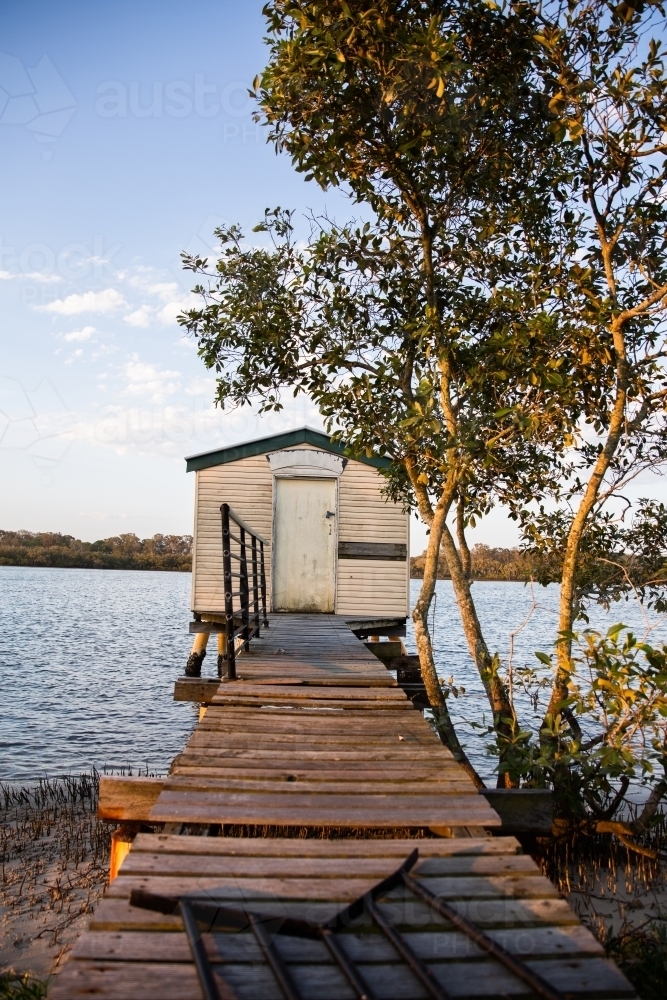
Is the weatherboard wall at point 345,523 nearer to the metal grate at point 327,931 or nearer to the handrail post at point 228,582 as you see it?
the handrail post at point 228,582

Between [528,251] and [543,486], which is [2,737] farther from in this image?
[528,251]

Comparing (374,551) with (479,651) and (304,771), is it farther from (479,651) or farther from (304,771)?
(304,771)

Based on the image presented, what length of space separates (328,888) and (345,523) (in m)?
9.30

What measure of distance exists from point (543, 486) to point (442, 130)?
10.6ft

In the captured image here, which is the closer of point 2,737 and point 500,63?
point 500,63

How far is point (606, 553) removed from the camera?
738 cm

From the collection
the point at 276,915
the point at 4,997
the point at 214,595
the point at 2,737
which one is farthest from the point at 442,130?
the point at 2,737

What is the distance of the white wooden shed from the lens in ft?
38.3

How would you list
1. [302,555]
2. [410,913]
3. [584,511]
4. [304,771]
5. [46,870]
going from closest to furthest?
1. [410,913]
2. [304,771]
3. [584,511]
4. [46,870]
5. [302,555]

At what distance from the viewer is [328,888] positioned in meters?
2.54

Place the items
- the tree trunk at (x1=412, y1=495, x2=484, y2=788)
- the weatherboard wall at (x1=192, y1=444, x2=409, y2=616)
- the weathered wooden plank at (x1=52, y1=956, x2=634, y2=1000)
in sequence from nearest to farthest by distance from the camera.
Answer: the weathered wooden plank at (x1=52, y1=956, x2=634, y2=1000)
the tree trunk at (x1=412, y1=495, x2=484, y2=788)
the weatherboard wall at (x1=192, y1=444, x2=409, y2=616)

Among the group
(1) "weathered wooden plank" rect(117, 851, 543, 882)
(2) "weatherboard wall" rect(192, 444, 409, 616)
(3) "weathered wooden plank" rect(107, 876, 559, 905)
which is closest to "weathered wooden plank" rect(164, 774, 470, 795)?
(1) "weathered wooden plank" rect(117, 851, 543, 882)

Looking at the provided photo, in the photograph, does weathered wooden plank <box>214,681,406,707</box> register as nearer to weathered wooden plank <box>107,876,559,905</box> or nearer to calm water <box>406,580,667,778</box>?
calm water <box>406,580,667,778</box>

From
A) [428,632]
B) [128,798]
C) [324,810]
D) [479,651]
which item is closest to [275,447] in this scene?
[428,632]
